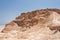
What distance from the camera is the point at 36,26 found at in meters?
23.9

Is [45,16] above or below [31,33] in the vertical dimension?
above

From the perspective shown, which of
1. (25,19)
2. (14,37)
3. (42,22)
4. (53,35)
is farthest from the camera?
(25,19)

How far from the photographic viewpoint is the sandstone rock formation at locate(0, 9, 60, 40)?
21031 mm

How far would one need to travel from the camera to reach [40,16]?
2539 cm

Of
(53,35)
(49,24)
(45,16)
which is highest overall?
(45,16)

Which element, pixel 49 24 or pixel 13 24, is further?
pixel 13 24

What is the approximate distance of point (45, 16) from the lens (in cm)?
2489

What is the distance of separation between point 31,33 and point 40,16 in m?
3.80

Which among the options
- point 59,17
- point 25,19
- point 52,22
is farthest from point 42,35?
point 25,19

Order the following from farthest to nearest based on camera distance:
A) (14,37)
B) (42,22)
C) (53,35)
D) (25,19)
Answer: (25,19) < (42,22) < (14,37) < (53,35)

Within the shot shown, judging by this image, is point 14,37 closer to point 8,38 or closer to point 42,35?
point 8,38

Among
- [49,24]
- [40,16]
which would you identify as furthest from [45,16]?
[49,24]

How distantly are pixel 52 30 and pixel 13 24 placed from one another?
6535mm

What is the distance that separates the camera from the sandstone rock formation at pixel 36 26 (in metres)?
21.0
